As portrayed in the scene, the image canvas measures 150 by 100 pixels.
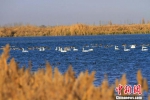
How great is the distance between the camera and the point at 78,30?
A: 128 m

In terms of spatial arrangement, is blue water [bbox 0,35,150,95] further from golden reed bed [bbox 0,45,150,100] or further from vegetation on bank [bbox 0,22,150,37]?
vegetation on bank [bbox 0,22,150,37]

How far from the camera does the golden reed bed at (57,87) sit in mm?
5555

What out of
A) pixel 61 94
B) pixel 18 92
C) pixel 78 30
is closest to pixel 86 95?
pixel 61 94

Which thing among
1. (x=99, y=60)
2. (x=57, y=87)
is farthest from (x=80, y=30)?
(x=57, y=87)

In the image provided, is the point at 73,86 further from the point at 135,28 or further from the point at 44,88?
the point at 135,28

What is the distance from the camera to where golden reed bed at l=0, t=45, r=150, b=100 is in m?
5.55

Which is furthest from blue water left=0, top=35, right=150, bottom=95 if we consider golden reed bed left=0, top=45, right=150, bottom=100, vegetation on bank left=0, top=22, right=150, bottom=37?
vegetation on bank left=0, top=22, right=150, bottom=37

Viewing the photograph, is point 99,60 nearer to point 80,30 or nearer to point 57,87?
point 57,87

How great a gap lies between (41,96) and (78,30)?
123 m

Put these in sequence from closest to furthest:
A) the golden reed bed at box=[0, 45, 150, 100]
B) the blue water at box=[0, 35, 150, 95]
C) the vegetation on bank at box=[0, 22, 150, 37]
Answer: the golden reed bed at box=[0, 45, 150, 100] → the blue water at box=[0, 35, 150, 95] → the vegetation on bank at box=[0, 22, 150, 37]

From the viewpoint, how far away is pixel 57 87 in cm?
584

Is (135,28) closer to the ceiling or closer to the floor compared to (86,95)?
closer to the floor

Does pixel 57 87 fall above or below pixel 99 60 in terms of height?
above

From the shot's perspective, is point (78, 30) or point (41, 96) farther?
point (78, 30)
